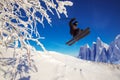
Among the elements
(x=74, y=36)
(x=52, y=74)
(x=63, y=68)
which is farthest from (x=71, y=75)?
(x=74, y=36)

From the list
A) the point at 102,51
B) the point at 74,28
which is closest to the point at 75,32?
the point at 74,28

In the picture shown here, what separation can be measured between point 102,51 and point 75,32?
6159 inches

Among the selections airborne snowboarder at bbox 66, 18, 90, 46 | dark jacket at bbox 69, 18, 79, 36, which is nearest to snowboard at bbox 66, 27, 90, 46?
airborne snowboarder at bbox 66, 18, 90, 46

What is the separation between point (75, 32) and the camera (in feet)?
17.0

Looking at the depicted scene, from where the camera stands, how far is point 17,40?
10.8 feet

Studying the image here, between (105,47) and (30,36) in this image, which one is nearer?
(30,36)

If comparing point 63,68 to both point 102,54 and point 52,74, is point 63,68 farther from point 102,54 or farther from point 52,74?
point 102,54

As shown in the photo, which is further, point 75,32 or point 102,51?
point 102,51

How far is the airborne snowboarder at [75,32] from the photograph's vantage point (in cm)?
478

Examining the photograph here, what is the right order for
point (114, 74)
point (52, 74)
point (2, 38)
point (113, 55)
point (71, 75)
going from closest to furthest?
point (2, 38)
point (52, 74)
point (71, 75)
point (114, 74)
point (113, 55)

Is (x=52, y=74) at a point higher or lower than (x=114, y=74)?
lower

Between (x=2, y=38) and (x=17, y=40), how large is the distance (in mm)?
256

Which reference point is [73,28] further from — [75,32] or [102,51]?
[102,51]

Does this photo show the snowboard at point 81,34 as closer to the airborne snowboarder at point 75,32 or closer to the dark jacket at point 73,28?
the airborne snowboarder at point 75,32
